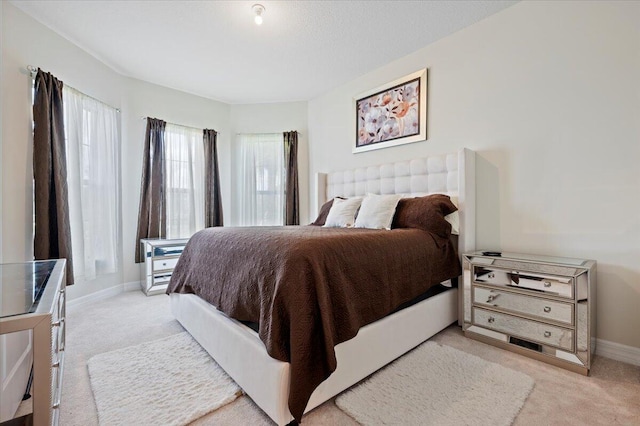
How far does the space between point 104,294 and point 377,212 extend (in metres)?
3.38

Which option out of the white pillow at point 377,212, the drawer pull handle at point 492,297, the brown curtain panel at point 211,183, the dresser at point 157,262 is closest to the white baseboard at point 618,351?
the drawer pull handle at point 492,297

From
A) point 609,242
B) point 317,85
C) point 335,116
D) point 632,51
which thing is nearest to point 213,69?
point 317,85

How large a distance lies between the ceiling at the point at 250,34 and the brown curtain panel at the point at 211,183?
90 centimetres

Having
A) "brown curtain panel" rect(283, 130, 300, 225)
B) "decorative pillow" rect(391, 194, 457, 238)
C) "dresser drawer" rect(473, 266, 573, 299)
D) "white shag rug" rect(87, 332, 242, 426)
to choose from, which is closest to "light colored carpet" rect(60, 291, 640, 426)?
"white shag rug" rect(87, 332, 242, 426)

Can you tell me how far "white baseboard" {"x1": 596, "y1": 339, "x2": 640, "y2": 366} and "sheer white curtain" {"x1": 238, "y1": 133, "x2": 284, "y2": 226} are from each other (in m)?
3.82

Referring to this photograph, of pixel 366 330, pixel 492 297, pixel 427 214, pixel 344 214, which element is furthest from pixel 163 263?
pixel 492 297

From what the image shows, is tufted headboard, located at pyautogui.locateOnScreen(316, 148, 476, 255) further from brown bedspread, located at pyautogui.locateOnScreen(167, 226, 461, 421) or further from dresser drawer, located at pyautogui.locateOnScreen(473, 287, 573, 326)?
brown bedspread, located at pyautogui.locateOnScreen(167, 226, 461, 421)

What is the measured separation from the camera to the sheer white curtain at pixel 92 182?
2.92 metres

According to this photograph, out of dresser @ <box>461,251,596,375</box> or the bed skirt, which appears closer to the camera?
the bed skirt

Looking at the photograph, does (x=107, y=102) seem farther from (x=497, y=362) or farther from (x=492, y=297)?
(x=497, y=362)

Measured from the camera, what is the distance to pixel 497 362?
72.9 inches

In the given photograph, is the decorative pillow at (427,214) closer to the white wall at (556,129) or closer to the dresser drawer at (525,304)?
the white wall at (556,129)

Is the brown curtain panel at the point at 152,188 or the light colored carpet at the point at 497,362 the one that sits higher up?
the brown curtain panel at the point at 152,188

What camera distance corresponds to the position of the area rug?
133 centimetres
